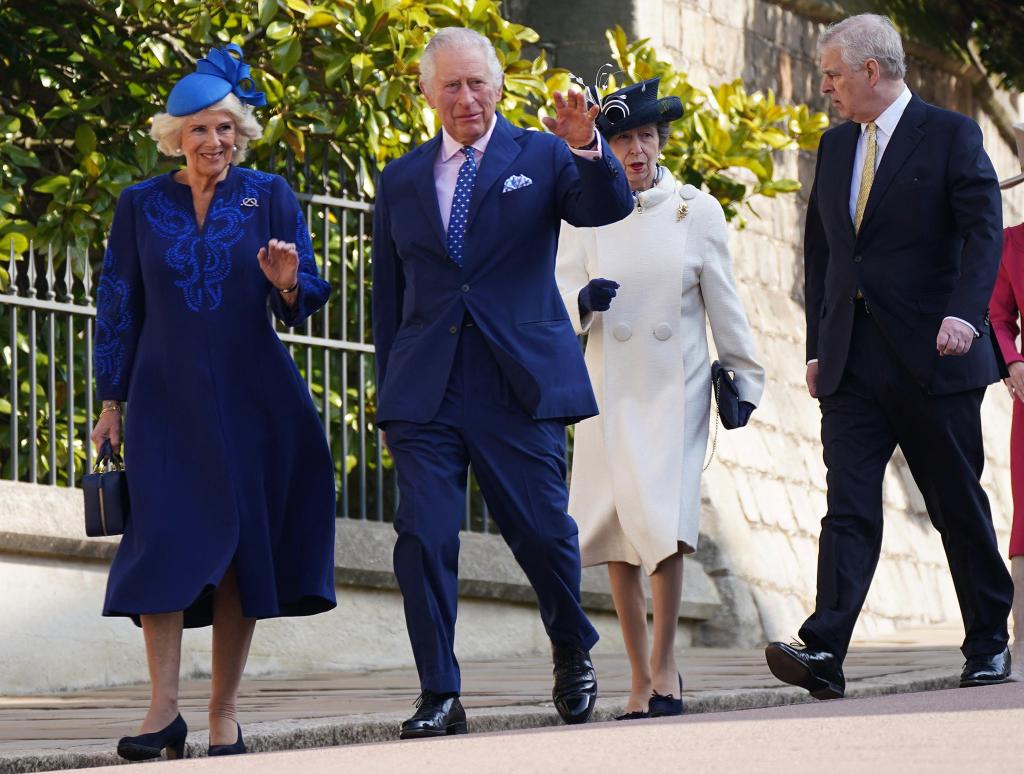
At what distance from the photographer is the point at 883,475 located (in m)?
6.39

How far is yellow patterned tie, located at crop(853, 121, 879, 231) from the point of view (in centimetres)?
645

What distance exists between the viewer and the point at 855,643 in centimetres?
1008

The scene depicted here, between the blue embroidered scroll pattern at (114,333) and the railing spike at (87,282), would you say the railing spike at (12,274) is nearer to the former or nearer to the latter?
the railing spike at (87,282)

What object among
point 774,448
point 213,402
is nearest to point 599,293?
point 213,402

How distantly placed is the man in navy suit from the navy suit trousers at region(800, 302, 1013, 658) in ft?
3.15

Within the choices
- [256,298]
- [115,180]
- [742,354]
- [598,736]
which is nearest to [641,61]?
[115,180]

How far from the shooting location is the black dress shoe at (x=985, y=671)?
6.43m

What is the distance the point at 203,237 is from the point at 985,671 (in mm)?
2550

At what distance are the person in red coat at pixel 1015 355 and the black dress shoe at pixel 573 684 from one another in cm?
161

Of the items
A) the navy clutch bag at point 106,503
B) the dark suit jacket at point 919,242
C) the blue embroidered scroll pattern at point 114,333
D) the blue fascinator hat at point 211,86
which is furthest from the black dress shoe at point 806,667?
the blue fascinator hat at point 211,86

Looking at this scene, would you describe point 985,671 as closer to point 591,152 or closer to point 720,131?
point 591,152

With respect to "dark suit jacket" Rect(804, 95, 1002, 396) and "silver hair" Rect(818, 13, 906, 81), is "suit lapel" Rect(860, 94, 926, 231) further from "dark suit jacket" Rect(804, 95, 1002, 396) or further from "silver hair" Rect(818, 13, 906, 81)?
"silver hair" Rect(818, 13, 906, 81)

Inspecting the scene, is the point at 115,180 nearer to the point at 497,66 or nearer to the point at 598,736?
the point at 497,66

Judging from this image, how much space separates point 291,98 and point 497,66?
2.83m
